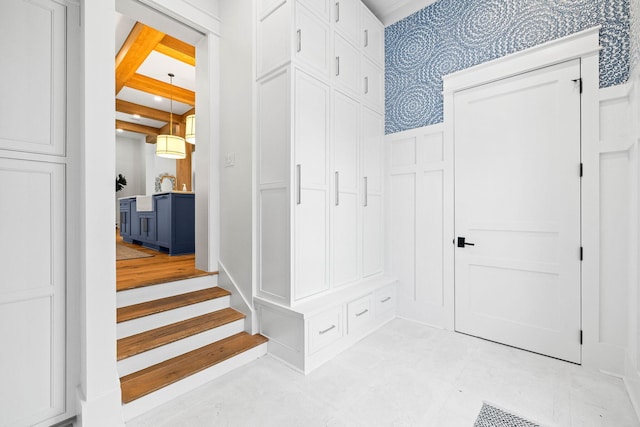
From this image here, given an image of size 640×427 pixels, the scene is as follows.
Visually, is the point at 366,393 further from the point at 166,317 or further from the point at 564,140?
the point at 564,140

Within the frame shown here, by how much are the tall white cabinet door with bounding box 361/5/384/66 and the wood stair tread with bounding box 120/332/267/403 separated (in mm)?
3043

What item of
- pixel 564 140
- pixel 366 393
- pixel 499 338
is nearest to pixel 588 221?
pixel 564 140

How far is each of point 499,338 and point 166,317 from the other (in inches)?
111

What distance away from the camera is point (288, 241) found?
2.17 meters

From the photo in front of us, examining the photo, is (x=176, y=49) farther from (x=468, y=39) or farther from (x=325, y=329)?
(x=325, y=329)

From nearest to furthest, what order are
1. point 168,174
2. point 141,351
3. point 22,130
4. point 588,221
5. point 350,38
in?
point 22,130, point 141,351, point 588,221, point 350,38, point 168,174

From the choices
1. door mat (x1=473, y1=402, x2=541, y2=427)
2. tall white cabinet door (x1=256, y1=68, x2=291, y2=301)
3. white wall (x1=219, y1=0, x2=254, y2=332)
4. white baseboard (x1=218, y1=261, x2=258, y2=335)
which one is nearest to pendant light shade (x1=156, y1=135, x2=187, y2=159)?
white wall (x1=219, y1=0, x2=254, y2=332)

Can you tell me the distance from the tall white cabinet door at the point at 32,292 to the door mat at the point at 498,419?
238 centimetres

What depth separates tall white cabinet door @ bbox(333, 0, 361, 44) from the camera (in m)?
2.61

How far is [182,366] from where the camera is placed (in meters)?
1.89

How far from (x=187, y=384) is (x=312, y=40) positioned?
2.73 metres

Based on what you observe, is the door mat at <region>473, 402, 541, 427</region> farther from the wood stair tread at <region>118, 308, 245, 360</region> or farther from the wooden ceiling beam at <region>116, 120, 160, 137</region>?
the wooden ceiling beam at <region>116, 120, 160, 137</region>

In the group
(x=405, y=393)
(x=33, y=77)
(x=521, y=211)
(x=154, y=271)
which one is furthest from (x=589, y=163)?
(x=154, y=271)

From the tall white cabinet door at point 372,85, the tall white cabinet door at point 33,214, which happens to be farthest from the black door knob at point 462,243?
the tall white cabinet door at point 33,214
